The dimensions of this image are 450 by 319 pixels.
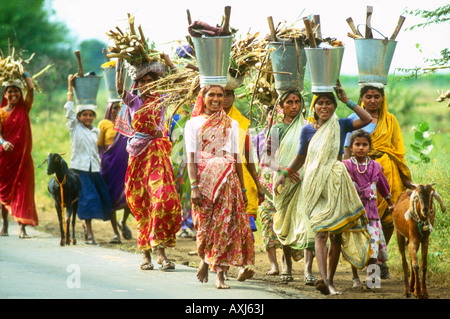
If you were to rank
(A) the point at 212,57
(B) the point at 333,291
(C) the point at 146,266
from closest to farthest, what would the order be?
(B) the point at 333,291 → (A) the point at 212,57 → (C) the point at 146,266

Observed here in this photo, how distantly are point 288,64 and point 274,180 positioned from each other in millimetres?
1339

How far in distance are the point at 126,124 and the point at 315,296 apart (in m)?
3.26

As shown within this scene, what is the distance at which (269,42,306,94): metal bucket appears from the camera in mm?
7840

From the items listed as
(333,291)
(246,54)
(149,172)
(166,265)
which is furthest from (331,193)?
(149,172)

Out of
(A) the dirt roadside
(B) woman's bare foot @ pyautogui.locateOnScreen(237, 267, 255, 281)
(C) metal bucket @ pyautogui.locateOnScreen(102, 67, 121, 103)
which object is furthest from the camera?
(C) metal bucket @ pyautogui.locateOnScreen(102, 67, 121, 103)

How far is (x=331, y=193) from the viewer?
698 centimetres

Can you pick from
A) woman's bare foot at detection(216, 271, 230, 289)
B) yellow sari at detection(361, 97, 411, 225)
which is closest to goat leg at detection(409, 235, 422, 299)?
yellow sari at detection(361, 97, 411, 225)

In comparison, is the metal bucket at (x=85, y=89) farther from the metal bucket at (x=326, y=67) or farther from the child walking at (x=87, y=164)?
the metal bucket at (x=326, y=67)

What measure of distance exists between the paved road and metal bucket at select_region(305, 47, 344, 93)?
2.10m

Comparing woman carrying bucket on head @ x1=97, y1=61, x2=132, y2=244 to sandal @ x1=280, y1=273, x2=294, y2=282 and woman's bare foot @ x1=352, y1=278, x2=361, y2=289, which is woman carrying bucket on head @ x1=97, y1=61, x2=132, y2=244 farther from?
woman's bare foot @ x1=352, y1=278, x2=361, y2=289

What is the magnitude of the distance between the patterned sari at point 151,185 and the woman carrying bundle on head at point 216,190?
3.78 feet

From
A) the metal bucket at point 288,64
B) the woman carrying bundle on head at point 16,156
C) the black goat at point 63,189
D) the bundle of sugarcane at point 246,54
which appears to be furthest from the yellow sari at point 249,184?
the woman carrying bundle on head at point 16,156

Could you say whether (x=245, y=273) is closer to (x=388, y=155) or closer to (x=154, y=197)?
(x=154, y=197)

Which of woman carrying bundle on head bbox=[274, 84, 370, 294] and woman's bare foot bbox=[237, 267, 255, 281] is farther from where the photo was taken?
woman's bare foot bbox=[237, 267, 255, 281]
